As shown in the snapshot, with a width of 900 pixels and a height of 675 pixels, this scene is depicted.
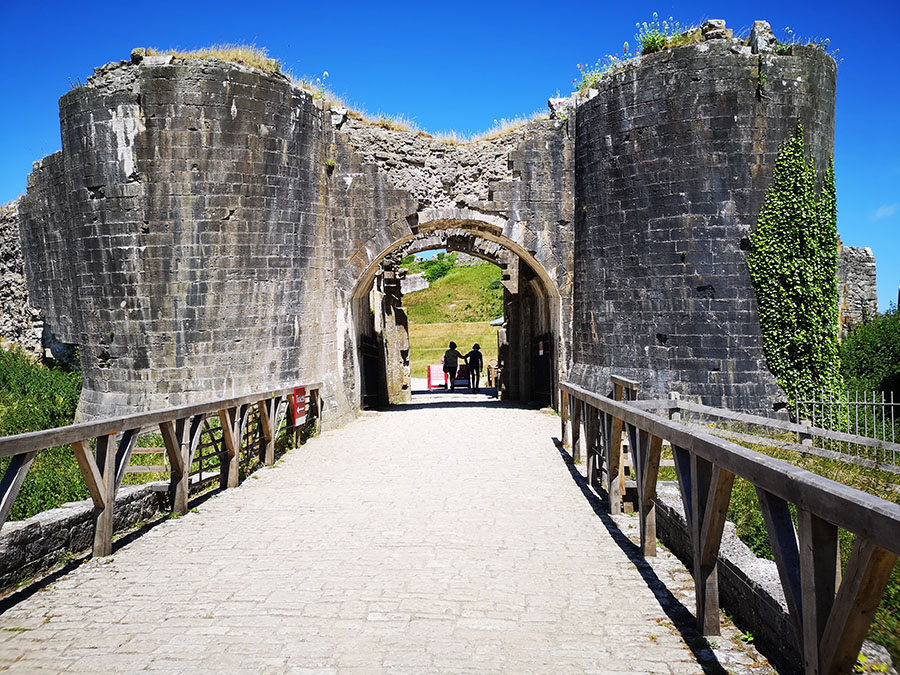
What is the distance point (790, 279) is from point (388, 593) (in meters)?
10.0

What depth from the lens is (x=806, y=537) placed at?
8.34ft

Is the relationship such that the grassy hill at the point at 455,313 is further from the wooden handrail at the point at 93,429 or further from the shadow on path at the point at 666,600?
the shadow on path at the point at 666,600

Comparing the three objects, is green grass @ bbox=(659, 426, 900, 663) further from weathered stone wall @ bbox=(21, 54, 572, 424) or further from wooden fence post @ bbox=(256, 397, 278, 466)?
weathered stone wall @ bbox=(21, 54, 572, 424)

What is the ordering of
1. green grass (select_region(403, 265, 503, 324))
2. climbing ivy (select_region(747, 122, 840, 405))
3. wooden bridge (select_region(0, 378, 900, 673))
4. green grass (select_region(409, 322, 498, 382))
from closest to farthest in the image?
wooden bridge (select_region(0, 378, 900, 673)), climbing ivy (select_region(747, 122, 840, 405)), green grass (select_region(409, 322, 498, 382)), green grass (select_region(403, 265, 503, 324))

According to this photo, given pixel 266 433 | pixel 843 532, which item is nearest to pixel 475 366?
pixel 266 433

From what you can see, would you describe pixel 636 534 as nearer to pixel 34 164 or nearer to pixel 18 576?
pixel 18 576

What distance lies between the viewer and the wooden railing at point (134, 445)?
14.1 ft

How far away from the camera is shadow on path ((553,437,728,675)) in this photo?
11.1 feet

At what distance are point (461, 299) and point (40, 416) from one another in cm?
3743

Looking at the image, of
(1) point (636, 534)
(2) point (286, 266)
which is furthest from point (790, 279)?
(2) point (286, 266)

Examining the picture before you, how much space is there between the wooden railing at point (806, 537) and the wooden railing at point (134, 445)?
3.87 m

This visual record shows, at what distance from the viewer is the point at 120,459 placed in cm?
553

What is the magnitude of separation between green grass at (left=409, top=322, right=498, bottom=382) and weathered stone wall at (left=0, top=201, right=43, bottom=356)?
19.9 metres

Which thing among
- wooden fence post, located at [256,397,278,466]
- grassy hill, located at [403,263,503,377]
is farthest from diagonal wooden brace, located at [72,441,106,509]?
grassy hill, located at [403,263,503,377]
